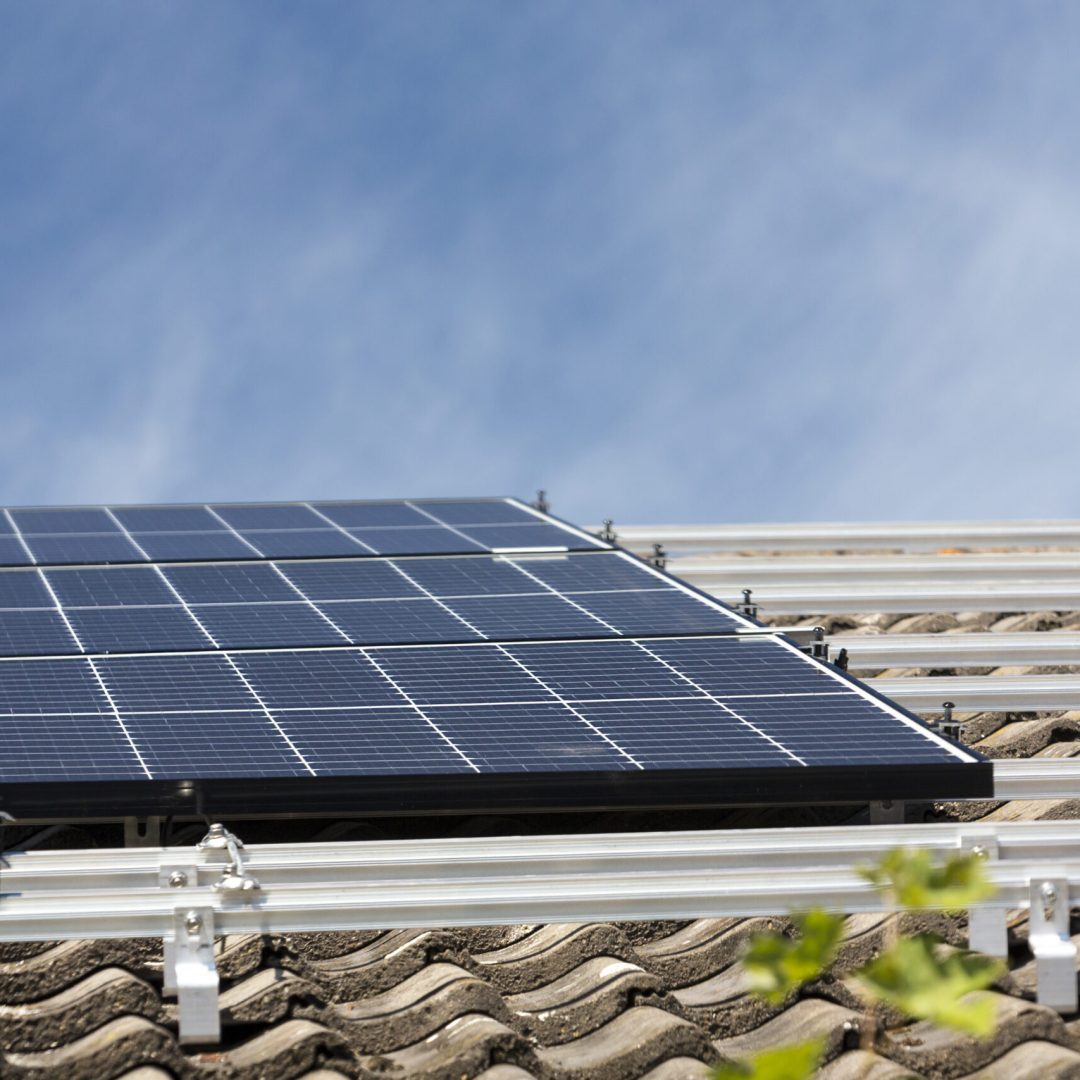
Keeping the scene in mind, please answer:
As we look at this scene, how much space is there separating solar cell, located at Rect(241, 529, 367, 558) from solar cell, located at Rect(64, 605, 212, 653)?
2.39 m

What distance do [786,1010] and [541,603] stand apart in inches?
211

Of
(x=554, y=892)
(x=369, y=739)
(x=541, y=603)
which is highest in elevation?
(x=541, y=603)

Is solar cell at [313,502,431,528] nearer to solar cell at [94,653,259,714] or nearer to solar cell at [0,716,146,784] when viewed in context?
solar cell at [94,653,259,714]

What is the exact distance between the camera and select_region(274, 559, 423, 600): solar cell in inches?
541

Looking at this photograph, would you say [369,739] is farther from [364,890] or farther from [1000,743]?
[1000,743]

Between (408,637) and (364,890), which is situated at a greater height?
(408,637)

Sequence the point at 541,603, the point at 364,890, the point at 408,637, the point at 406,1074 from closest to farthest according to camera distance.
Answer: the point at 406,1074, the point at 364,890, the point at 408,637, the point at 541,603

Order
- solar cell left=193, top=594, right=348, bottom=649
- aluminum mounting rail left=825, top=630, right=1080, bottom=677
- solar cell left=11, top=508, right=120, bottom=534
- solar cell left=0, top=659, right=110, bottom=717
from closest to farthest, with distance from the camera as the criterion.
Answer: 1. solar cell left=0, top=659, right=110, bottom=717
2. solar cell left=193, top=594, right=348, bottom=649
3. aluminum mounting rail left=825, top=630, right=1080, bottom=677
4. solar cell left=11, top=508, right=120, bottom=534

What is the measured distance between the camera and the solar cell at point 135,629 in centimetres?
1201

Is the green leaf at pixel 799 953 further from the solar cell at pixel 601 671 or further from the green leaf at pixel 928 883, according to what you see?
the solar cell at pixel 601 671

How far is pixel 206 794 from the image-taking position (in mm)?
9406

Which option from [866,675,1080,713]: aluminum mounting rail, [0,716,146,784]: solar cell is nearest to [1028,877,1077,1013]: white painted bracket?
[866,675,1080,713]: aluminum mounting rail

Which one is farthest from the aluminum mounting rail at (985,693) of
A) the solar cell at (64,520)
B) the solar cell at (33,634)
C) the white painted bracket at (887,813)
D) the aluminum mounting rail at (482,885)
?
the solar cell at (64,520)

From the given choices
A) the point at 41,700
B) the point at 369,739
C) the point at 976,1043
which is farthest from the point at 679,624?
the point at 976,1043
